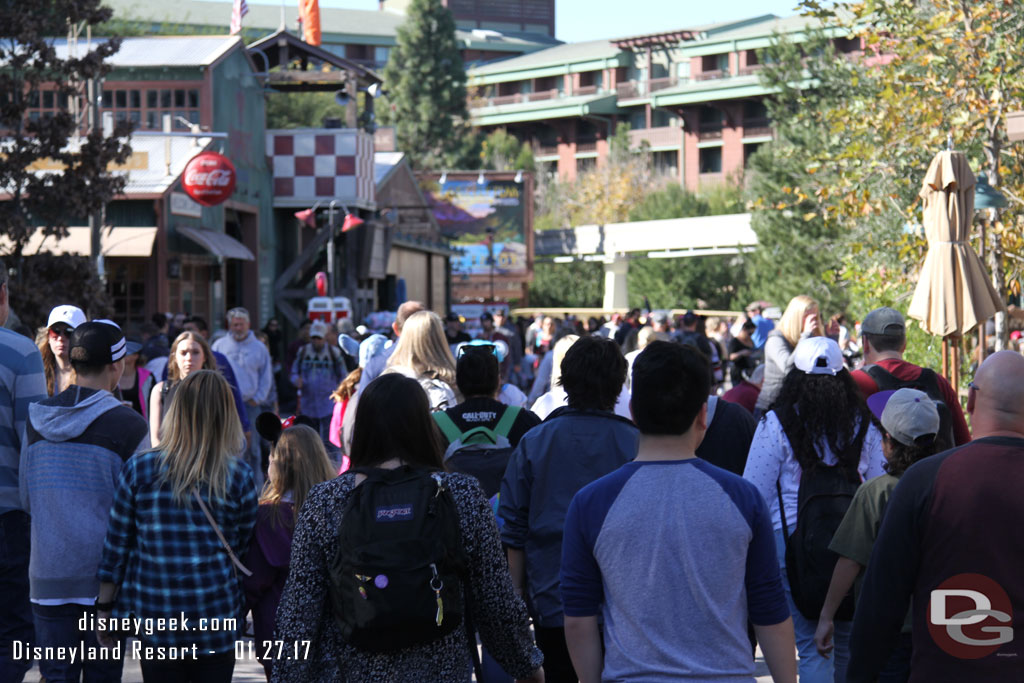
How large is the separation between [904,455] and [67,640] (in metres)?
3.11

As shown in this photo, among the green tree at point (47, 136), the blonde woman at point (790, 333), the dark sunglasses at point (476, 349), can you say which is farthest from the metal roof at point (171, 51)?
the dark sunglasses at point (476, 349)

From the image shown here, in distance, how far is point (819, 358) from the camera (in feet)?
15.7

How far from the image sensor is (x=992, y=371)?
10.7 ft

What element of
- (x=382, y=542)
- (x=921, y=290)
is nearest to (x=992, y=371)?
(x=382, y=542)

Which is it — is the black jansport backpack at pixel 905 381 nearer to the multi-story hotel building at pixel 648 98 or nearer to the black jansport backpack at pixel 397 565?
the black jansport backpack at pixel 397 565

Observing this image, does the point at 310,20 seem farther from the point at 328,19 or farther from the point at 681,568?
the point at 328,19

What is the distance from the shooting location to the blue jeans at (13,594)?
4828 millimetres

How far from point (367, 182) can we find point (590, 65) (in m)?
55.9

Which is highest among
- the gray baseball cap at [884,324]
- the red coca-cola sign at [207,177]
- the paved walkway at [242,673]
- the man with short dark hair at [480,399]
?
the red coca-cola sign at [207,177]

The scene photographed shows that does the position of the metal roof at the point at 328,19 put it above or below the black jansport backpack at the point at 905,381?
above

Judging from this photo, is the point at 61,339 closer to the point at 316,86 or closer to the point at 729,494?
the point at 729,494

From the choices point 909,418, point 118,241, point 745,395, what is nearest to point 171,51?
point 118,241

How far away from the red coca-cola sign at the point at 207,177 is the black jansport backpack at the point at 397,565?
17967mm

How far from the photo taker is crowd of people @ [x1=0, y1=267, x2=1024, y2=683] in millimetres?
3107
